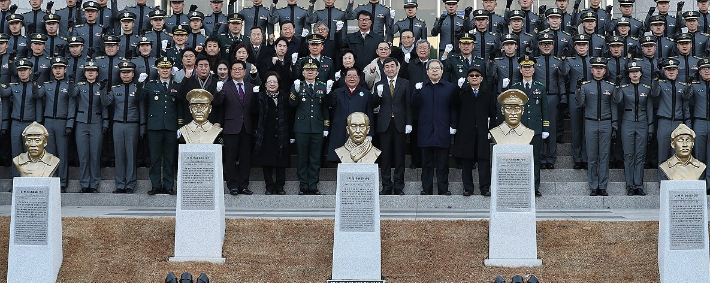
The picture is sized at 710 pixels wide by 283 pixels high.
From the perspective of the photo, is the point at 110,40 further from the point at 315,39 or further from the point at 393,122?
the point at 393,122

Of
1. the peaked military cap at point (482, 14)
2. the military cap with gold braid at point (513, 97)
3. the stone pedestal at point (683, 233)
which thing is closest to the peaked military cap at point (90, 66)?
the peaked military cap at point (482, 14)

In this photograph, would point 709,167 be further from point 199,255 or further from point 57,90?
point 57,90

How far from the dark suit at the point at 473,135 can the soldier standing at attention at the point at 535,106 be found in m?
0.55

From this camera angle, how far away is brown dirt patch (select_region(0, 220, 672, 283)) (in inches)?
505

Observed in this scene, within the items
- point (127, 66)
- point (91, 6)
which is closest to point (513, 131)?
point (127, 66)

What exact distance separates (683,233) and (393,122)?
547cm

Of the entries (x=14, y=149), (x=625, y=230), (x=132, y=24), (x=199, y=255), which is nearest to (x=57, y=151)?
(x=14, y=149)

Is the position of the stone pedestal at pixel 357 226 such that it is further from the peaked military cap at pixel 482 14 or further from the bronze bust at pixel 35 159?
the peaked military cap at pixel 482 14

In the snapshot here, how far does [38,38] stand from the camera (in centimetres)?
1934

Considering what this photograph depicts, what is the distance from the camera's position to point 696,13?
811 inches

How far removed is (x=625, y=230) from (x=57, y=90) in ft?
29.4

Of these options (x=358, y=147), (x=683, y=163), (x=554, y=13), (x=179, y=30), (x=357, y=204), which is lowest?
(x=357, y=204)

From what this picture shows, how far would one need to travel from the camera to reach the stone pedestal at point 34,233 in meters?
12.8

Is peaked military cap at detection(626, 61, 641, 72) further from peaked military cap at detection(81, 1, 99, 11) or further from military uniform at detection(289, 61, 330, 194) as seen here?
peaked military cap at detection(81, 1, 99, 11)
